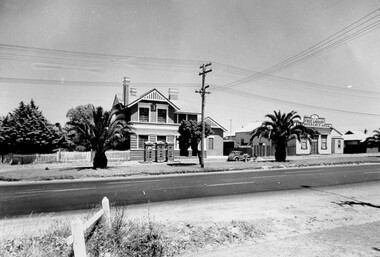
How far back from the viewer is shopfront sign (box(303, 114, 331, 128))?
4800 cm

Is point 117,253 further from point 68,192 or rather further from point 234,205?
point 68,192

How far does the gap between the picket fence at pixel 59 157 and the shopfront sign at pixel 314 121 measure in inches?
1237

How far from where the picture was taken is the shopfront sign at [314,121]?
1890 inches

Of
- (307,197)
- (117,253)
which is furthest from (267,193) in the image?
(117,253)

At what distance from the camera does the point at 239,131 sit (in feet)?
201

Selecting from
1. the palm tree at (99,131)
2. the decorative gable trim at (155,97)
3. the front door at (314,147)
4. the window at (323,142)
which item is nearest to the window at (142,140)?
the decorative gable trim at (155,97)

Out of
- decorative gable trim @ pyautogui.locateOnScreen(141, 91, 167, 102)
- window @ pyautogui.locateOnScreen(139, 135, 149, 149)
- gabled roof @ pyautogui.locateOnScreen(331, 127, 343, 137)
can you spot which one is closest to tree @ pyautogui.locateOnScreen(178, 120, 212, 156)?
window @ pyautogui.locateOnScreen(139, 135, 149, 149)

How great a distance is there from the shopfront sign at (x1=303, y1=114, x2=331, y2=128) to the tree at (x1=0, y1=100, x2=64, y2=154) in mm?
39475

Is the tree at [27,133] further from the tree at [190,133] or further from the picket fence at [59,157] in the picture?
the tree at [190,133]

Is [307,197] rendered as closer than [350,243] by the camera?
No

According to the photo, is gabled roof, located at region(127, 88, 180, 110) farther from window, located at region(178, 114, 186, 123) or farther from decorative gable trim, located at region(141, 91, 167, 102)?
window, located at region(178, 114, 186, 123)

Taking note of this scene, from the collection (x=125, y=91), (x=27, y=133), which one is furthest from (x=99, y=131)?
(x=125, y=91)

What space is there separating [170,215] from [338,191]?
8.48 m

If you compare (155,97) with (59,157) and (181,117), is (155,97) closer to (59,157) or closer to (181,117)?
(181,117)
